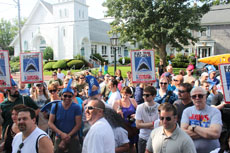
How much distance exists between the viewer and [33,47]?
37.5m

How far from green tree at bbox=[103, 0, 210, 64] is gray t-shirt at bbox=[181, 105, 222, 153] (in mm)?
17488

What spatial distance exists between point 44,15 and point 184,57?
78.3 ft

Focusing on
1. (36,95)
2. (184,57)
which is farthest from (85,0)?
(36,95)

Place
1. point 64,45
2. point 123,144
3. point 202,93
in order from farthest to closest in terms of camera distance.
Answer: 1. point 64,45
2. point 202,93
3. point 123,144

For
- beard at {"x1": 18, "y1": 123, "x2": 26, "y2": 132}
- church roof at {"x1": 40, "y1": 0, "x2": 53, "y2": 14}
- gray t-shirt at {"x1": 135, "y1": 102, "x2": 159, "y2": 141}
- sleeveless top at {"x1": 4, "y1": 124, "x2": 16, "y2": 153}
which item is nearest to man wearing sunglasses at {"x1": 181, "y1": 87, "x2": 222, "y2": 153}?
gray t-shirt at {"x1": 135, "y1": 102, "x2": 159, "y2": 141}

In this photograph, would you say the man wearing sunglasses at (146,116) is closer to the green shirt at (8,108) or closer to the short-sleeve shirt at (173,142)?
the short-sleeve shirt at (173,142)

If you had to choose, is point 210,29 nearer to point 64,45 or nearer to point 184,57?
point 184,57

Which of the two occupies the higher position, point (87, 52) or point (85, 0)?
point (85, 0)

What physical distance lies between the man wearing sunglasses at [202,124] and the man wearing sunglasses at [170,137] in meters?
0.69

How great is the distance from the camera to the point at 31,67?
618 centimetres

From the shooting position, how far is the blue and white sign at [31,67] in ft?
20.1

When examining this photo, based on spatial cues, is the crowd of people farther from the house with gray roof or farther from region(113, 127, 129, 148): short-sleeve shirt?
the house with gray roof

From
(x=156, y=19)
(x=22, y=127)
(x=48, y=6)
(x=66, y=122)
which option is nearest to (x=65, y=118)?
(x=66, y=122)

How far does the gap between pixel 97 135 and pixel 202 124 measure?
1881mm
